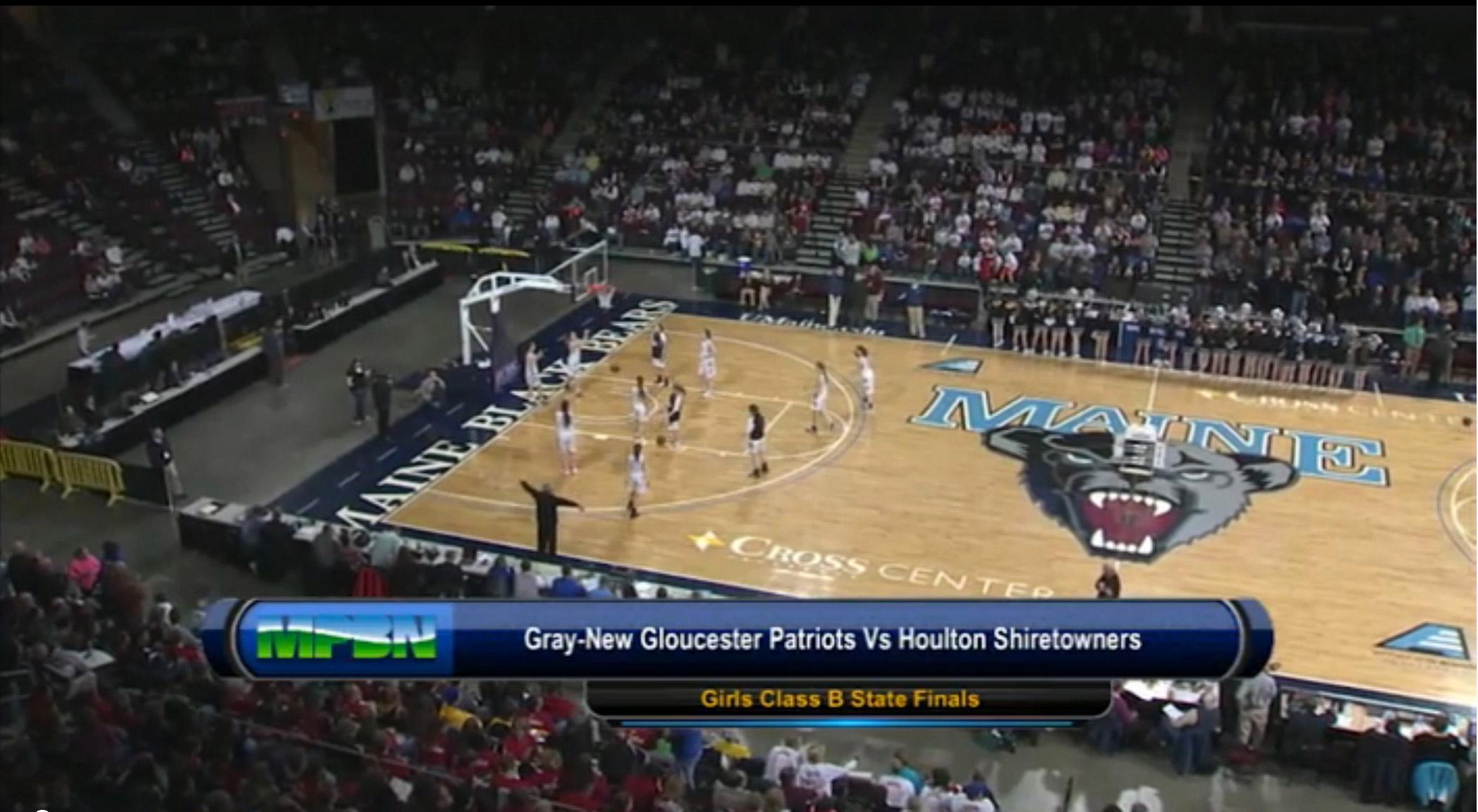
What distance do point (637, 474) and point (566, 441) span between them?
1.54 metres

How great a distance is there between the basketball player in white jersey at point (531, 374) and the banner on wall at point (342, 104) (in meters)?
13.3

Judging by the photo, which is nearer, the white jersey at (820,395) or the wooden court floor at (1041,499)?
the wooden court floor at (1041,499)

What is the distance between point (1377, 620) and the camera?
57.5 ft

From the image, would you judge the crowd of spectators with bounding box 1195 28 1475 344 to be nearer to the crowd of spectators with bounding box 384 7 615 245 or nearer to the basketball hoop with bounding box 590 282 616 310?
the basketball hoop with bounding box 590 282 616 310

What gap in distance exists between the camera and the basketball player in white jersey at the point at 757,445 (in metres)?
20.9

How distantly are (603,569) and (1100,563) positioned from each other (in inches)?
248

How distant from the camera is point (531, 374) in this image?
24734mm

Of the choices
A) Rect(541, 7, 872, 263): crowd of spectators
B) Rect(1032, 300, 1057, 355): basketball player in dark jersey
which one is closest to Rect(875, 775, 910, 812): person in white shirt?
Rect(1032, 300, 1057, 355): basketball player in dark jersey

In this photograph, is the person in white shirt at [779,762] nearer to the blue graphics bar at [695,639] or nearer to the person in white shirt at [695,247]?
the blue graphics bar at [695,639]

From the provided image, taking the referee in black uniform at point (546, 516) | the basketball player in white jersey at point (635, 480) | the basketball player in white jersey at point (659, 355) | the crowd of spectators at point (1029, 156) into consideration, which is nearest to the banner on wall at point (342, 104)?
Answer: the crowd of spectators at point (1029, 156)

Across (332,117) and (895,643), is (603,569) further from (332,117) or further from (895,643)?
(332,117)

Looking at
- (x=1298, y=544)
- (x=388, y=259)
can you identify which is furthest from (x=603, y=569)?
(x=388, y=259)

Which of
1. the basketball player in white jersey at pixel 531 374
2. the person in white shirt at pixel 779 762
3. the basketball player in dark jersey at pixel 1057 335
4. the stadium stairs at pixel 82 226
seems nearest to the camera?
the person in white shirt at pixel 779 762

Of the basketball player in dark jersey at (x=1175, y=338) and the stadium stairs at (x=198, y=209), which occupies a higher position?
the stadium stairs at (x=198, y=209)
